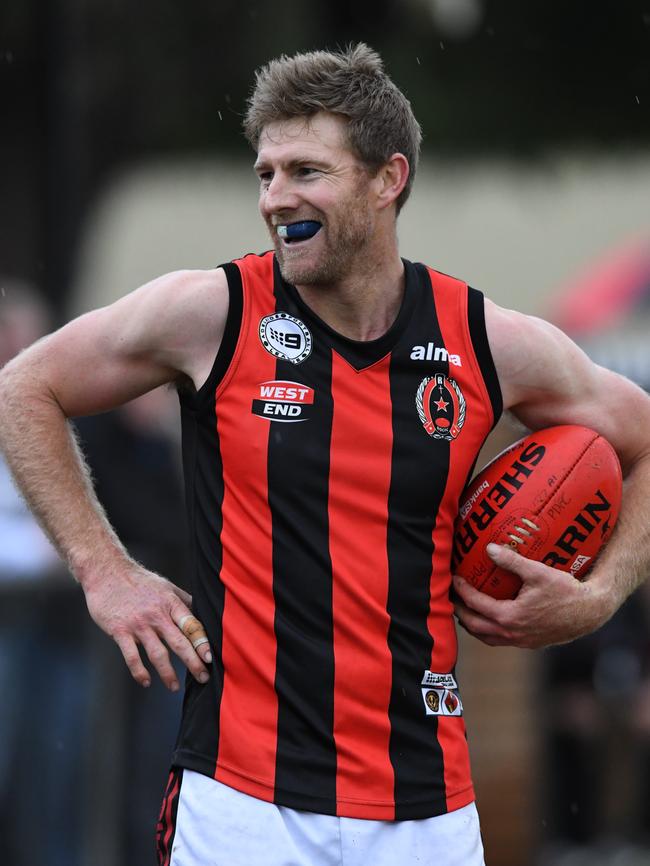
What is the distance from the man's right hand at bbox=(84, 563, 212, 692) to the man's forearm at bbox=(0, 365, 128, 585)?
0.08 metres

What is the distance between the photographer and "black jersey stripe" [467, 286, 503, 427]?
4594mm

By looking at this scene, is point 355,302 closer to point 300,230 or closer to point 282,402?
point 300,230

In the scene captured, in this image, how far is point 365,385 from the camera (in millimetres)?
4465

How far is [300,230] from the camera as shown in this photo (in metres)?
4.41

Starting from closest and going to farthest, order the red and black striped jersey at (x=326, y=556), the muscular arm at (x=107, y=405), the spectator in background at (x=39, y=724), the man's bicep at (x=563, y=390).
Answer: the red and black striped jersey at (x=326, y=556) < the muscular arm at (x=107, y=405) < the man's bicep at (x=563, y=390) < the spectator in background at (x=39, y=724)

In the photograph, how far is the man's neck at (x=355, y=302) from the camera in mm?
4562

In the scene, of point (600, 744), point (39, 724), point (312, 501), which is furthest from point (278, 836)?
point (600, 744)

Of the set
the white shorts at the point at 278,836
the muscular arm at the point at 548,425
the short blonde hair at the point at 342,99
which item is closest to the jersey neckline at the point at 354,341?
the muscular arm at the point at 548,425

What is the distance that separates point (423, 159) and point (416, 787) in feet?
27.2

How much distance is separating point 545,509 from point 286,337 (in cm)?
89

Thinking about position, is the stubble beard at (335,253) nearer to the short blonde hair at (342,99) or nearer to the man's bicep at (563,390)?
the short blonde hair at (342,99)

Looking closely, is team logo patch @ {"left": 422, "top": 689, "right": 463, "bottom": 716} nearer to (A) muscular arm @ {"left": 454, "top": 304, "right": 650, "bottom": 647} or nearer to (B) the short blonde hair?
(A) muscular arm @ {"left": 454, "top": 304, "right": 650, "bottom": 647}

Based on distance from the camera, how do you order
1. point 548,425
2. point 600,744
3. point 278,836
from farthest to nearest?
point 600,744, point 548,425, point 278,836

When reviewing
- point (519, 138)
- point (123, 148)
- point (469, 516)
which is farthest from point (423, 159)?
point (469, 516)
